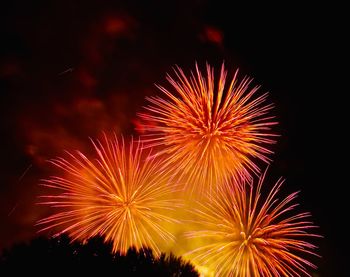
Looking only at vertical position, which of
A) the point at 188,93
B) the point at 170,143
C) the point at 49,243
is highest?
the point at 188,93

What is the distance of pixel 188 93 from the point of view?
2231 centimetres

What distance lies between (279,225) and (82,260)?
10910 millimetres

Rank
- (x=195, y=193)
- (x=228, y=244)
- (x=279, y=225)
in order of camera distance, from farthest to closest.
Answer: (x=195, y=193), (x=228, y=244), (x=279, y=225)

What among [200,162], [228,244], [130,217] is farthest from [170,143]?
[228,244]

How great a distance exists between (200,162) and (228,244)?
4.84 metres

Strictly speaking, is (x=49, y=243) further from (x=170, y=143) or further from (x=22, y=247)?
(x=170, y=143)

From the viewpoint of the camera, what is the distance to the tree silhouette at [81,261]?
1398cm

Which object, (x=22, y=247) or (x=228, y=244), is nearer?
(x=22, y=247)

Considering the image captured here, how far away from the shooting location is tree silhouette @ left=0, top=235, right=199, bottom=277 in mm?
13984

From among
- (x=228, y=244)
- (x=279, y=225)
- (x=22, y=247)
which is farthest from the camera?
(x=228, y=244)

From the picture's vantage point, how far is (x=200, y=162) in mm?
22422

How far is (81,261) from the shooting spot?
14.8 meters

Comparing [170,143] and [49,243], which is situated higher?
[170,143]

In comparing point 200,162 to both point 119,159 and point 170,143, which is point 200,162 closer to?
point 170,143
